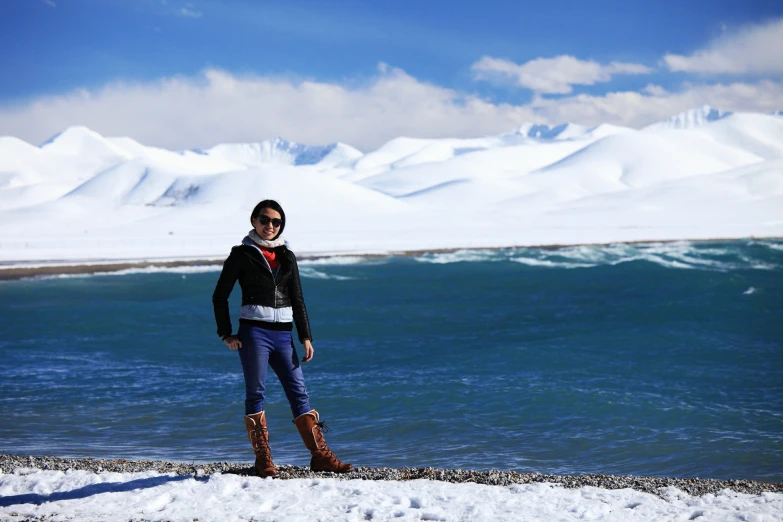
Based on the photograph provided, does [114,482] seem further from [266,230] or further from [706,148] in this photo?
[706,148]

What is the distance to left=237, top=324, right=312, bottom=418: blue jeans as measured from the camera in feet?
18.5

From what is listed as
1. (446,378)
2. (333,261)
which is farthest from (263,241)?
(333,261)

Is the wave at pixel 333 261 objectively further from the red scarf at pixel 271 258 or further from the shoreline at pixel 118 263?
the red scarf at pixel 271 258

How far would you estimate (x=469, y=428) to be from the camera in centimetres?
967

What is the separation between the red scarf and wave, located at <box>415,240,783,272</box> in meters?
32.8

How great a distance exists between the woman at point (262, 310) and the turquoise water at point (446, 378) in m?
2.53

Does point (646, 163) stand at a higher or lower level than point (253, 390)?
higher

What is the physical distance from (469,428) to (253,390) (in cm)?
453

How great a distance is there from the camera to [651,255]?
42.5 meters

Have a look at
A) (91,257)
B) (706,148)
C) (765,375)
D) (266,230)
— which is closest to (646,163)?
(706,148)

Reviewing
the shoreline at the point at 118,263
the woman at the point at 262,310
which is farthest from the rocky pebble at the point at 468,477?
the shoreline at the point at 118,263

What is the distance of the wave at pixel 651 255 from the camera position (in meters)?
38.2

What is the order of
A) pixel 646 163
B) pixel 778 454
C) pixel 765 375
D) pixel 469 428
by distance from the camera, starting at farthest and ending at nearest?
pixel 646 163 < pixel 765 375 < pixel 469 428 < pixel 778 454

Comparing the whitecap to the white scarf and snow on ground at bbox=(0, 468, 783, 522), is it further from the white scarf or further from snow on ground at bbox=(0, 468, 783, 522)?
snow on ground at bbox=(0, 468, 783, 522)
